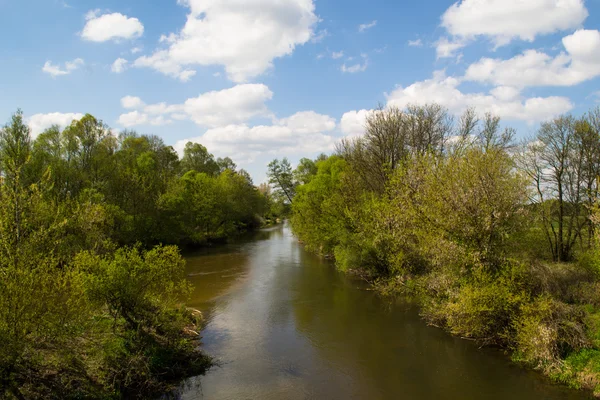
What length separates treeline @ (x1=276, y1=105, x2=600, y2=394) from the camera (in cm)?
1335

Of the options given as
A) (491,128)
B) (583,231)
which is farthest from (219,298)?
(491,128)

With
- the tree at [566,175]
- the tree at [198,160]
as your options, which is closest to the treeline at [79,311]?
the tree at [566,175]

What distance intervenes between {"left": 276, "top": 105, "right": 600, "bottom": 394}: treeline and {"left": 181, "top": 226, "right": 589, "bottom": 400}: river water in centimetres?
119

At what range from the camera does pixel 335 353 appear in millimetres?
15195

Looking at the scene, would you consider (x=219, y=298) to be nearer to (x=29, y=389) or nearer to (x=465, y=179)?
(x=29, y=389)

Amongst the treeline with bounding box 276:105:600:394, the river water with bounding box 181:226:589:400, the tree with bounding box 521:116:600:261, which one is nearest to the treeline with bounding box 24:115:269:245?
the river water with bounding box 181:226:589:400

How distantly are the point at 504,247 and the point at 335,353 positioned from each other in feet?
26.8

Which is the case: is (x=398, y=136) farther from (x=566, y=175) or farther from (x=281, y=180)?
(x=281, y=180)

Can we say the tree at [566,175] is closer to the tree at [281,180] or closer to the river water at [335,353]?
the river water at [335,353]

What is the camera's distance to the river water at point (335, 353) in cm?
1230

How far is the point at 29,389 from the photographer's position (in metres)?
9.95

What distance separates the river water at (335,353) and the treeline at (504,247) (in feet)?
3.92

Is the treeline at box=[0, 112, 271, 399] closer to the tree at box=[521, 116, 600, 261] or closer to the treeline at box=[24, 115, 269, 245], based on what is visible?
the treeline at box=[24, 115, 269, 245]

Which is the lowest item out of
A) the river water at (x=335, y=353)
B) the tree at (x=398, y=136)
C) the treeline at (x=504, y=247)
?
the river water at (x=335, y=353)
